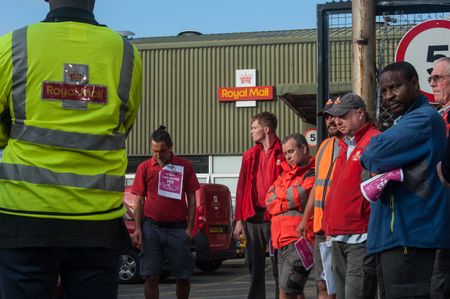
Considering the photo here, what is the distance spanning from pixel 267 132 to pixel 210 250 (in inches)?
309

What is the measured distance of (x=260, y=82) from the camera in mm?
36406

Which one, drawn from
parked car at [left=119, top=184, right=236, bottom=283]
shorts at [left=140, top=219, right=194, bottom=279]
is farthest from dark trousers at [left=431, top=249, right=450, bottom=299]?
parked car at [left=119, top=184, right=236, bottom=283]


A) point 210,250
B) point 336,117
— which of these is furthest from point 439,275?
point 210,250

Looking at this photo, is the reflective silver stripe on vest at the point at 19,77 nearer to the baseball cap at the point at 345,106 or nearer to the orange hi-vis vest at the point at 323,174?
the baseball cap at the point at 345,106

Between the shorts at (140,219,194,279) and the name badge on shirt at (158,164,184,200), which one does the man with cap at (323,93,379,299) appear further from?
the name badge on shirt at (158,164,184,200)

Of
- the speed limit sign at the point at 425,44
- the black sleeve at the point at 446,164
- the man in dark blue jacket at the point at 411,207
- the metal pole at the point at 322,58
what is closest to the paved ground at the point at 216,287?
the metal pole at the point at 322,58

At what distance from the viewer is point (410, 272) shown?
17.1 ft

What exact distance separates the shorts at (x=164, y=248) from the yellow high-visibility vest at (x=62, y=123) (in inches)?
246

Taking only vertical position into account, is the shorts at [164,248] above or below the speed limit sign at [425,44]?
below

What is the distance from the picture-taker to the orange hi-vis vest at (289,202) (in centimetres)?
895

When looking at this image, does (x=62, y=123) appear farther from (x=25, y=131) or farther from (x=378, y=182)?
(x=378, y=182)

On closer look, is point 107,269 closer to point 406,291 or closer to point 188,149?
point 406,291

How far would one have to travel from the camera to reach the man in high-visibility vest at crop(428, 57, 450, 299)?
19.2ft

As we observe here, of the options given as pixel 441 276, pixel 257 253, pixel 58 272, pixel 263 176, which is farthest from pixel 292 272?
pixel 58 272
